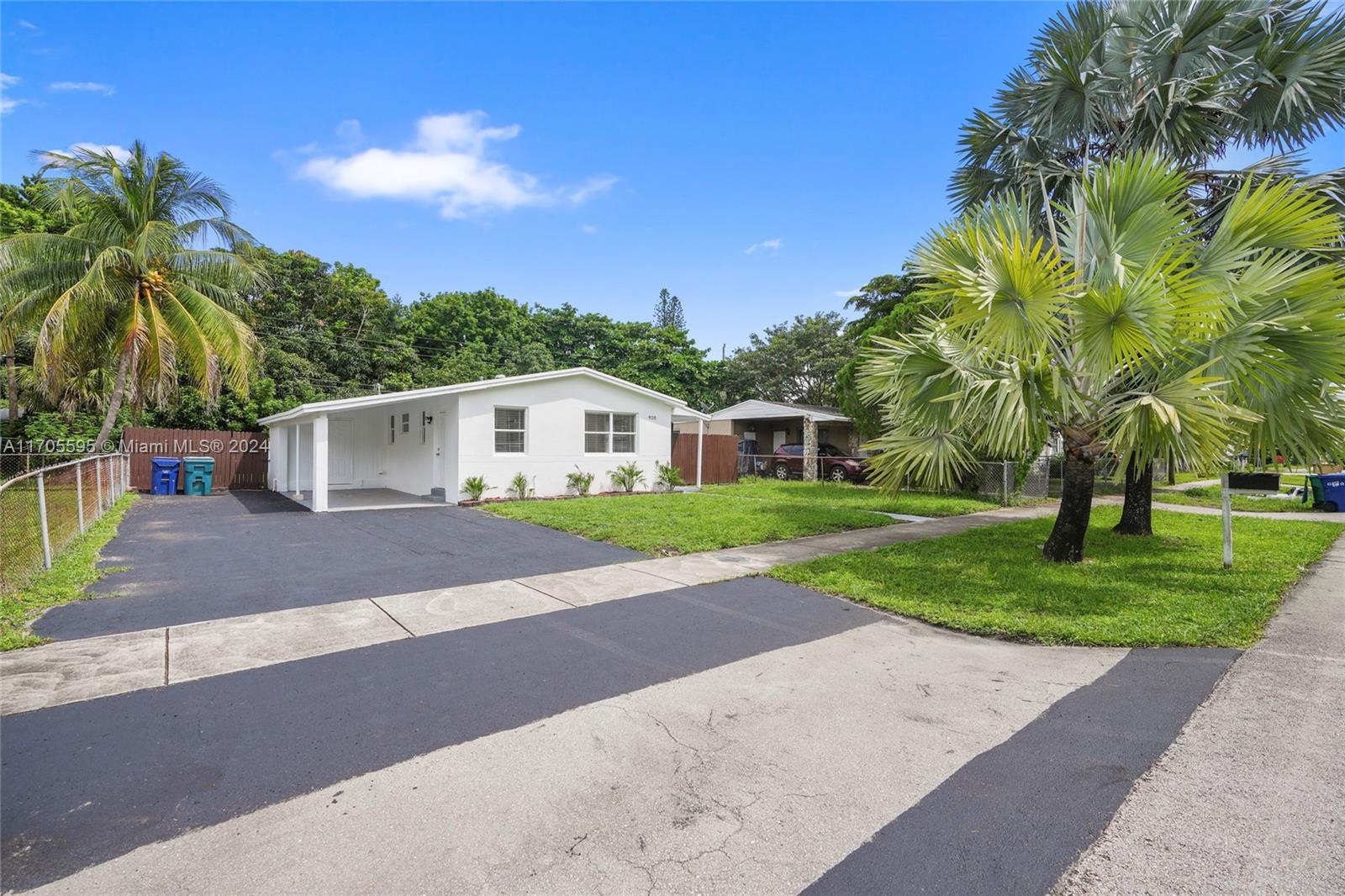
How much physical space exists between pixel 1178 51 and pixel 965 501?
31.9 feet

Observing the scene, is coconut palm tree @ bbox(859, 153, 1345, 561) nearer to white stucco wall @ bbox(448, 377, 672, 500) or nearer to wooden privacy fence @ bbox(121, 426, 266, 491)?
white stucco wall @ bbox(448, 377, 672, 500)

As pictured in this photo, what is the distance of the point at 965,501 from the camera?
51.0 feet

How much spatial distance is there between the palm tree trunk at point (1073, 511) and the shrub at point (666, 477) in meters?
11.0

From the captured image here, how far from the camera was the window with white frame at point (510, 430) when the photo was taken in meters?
15.2

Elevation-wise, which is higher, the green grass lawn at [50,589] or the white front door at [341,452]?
the white front door at [341,452]

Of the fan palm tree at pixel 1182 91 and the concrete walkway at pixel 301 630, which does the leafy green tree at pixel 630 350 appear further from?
the concrete walkway at pixel 301 630

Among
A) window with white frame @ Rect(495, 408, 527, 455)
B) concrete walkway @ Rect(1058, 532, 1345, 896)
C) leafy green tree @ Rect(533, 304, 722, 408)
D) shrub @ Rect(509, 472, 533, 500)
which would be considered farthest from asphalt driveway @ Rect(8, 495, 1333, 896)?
leafy green tree @ Rect(533, 304, 722, 408)

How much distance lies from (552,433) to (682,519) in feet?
18.8

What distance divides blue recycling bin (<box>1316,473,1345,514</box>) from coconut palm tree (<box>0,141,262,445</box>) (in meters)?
26.4

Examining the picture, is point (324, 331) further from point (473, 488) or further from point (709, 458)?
point (709, 458)

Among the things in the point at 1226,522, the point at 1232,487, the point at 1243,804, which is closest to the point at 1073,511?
the point at 1226,522

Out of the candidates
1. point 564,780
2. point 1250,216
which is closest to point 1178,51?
point 1250,216

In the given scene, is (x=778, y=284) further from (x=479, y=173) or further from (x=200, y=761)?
(x=200, y=761)

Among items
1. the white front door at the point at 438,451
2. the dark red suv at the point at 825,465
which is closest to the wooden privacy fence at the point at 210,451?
the white front door at the point at 438,451
